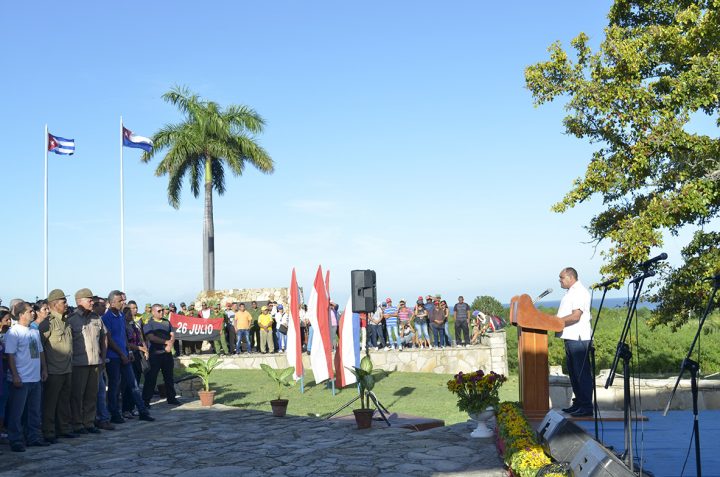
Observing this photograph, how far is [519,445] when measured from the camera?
23.9 feet

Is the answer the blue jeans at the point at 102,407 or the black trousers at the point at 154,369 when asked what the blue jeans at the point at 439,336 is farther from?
the blue jeans at the point at 102,407

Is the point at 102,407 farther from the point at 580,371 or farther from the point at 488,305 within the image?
the point at 488,305

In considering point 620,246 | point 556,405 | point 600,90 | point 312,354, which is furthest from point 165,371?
point 600,90

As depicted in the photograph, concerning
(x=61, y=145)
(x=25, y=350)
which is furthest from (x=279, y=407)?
(x=61, y=145)

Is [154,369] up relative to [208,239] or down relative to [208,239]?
down

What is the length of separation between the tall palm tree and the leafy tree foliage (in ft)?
81.3

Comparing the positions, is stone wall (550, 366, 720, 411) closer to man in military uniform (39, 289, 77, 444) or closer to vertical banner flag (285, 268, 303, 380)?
vertical banner flag (285, 268, 303, 380)

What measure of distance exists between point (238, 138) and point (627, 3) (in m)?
24.9

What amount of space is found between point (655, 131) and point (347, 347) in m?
8.02

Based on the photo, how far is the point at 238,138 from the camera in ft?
126

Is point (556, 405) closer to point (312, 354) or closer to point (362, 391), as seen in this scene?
point (362, 391)

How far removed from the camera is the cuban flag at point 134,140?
32.0 m

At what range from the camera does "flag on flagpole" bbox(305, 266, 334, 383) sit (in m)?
17.4

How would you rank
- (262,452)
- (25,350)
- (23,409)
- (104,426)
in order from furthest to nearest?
(104,426)
(23,409)
(25,350)
(262,452)
